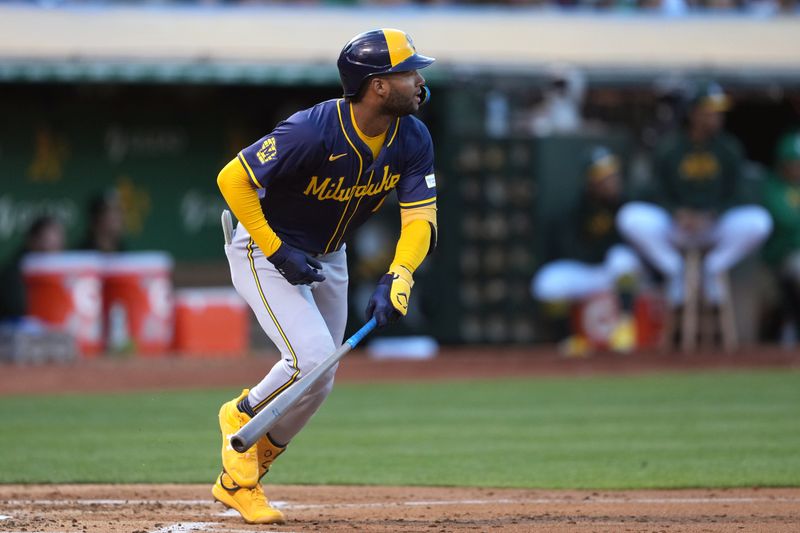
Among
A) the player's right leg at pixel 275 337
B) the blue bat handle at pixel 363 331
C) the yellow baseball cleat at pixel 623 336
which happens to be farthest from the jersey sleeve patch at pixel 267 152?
the yellow baseball cleat at pixel 623 336

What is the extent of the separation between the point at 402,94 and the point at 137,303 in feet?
30.3

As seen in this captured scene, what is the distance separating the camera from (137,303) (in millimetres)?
14555

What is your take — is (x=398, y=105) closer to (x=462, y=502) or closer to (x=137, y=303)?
(x=462, y=502)

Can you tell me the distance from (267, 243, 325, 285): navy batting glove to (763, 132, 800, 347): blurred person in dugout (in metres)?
10.6

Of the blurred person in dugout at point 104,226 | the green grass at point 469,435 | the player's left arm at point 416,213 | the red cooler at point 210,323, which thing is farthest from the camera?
the red cooler at point 210,323

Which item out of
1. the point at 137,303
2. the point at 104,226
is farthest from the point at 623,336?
the point at 104,226

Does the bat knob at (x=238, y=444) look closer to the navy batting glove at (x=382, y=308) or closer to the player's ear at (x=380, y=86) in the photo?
the navy batting glove at (x=382, y=308)

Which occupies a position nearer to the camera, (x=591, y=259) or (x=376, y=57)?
(x=376, y=57)

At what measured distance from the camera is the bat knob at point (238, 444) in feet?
18.9

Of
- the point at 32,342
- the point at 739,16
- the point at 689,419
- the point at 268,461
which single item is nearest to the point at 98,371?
the point at 32,342

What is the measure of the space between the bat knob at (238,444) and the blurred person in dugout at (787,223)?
1073 cm

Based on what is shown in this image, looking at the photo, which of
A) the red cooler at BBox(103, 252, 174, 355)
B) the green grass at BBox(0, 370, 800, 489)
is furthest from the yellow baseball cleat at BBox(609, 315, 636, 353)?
the red cooler at BBox(103, 252, 174, 355)

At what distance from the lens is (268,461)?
20.3ft

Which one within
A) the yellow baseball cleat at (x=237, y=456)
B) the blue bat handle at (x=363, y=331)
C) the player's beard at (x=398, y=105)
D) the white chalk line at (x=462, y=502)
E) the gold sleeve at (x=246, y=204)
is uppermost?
the player's beard at (x=398, y=105)
